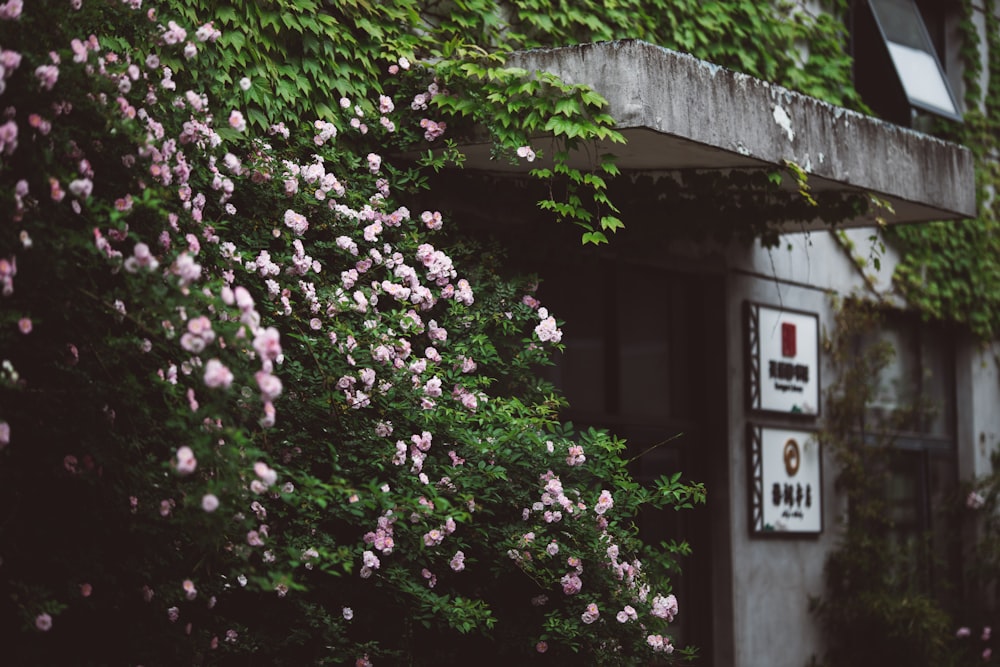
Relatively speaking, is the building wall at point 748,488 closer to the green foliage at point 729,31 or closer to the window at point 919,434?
the window at point 919,434

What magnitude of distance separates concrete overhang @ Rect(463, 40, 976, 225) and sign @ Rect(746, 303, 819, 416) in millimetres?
1248

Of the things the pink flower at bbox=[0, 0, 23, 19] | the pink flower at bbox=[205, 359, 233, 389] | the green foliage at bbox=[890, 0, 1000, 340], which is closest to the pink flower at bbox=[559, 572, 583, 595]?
the pink flower at bbox=[205, 359, 233, 389]

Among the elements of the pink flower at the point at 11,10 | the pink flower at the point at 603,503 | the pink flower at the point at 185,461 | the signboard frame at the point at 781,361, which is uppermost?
the pink flower at the point at 11,10

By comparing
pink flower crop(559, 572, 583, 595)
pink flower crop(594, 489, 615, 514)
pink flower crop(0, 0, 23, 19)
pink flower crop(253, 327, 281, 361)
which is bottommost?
pink flower crop(559, 572, 583, 595)

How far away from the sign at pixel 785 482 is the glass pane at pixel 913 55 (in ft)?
9.01

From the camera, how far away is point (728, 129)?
686cm

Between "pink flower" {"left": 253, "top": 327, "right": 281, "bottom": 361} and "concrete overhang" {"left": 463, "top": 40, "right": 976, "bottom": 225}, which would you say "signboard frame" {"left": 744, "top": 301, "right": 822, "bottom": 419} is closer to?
"concrete overhang" {"left": 463, "top": 40, "right": 976, "bottom": 225}

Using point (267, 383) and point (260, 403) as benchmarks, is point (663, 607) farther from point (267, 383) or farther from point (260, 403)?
point (267, 383)

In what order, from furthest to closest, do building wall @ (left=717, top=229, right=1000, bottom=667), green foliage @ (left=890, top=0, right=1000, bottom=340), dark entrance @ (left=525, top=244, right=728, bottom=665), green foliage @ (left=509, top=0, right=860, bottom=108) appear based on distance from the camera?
green foliage @ (left=890, top=0, right=1000, bottom=340) < building wall @ (left=717, top=229, right=1000, bottom=667) < dark entrance @ (left=525, top=244, right=728, bottom=665) < green foliage @ (left=509, top=0, right=860, bottom=108)

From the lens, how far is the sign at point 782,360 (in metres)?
9.24

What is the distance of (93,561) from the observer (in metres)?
4.77

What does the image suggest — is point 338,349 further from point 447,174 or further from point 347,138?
point 447,174

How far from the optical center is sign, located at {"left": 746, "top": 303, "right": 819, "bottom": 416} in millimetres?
9242

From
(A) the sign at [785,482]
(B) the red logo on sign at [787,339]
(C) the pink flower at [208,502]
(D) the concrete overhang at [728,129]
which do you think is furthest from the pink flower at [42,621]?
(B) the red logo on sign at [787,339]
